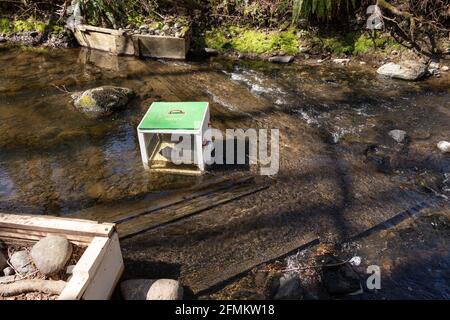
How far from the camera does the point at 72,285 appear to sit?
2820 millimetres

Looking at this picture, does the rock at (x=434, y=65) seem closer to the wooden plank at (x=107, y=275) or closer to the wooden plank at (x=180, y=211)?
the wooden plank at (x=180, y=211)

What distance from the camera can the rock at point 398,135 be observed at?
19.8 ft

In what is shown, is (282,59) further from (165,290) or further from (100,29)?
(165,290)

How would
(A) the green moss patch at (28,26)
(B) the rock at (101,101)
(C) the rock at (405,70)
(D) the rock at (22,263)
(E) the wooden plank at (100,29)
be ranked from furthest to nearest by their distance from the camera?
1. (A) the green moss patch at (28,26)
2. (E) the wooden plank at (100,29)
3. (C) the rock at (405,70)
4. (B) the rock at (101,101)
5. (D) the rock at (22,263)

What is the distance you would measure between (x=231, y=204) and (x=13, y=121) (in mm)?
4635

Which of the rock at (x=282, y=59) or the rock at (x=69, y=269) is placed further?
the rock at (x=282, y=59)

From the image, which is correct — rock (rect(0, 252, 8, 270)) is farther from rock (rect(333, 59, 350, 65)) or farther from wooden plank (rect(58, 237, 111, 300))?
rock (rect(333, 59, 350, 65))

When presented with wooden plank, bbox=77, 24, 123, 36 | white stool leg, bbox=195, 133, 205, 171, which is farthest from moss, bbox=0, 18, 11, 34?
white stool leg, bbox=195, 133, 205, 171

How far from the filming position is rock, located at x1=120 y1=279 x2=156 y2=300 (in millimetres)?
3402

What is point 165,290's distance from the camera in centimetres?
343

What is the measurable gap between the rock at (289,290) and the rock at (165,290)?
945mm

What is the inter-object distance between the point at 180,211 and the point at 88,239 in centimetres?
154

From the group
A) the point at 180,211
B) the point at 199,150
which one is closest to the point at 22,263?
the point at 180,211

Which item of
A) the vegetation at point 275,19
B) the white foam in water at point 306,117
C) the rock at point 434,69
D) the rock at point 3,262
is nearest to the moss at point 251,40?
the vegetation at point 275,19
